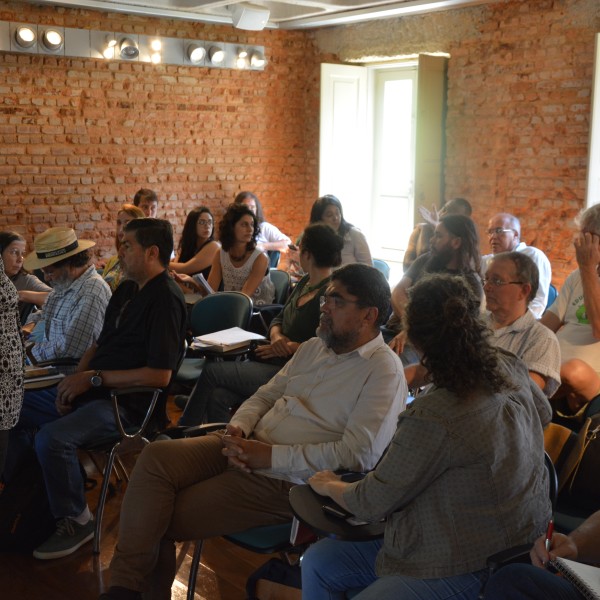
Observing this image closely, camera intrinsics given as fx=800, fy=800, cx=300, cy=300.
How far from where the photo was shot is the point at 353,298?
277cm

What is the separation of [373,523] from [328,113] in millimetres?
6687

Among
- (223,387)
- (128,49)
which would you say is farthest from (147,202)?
(223,387)

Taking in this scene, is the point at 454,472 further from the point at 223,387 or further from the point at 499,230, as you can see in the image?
the point at 499,230

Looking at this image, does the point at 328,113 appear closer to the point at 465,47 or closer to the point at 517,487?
the point at 465,47

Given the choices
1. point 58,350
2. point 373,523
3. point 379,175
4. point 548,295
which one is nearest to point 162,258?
point 58,350

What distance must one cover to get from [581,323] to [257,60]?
5752 mm

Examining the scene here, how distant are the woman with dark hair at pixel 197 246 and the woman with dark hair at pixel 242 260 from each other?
1.97 feet

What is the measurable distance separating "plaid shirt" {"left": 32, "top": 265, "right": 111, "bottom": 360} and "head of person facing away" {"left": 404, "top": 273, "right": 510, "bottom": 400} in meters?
2.22

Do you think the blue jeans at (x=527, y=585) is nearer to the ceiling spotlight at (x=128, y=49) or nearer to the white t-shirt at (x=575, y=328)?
the white t-shirt at (x=575, y=328)

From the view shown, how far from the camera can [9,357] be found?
9.52ft

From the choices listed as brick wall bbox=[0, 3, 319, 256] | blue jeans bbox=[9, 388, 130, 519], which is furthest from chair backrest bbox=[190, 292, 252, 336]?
brick wall bbox=[0, 3, 319, 256]

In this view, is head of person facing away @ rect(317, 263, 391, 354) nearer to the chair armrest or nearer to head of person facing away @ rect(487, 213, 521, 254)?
the chair armrest

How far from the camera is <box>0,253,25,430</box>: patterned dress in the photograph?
2865 mm

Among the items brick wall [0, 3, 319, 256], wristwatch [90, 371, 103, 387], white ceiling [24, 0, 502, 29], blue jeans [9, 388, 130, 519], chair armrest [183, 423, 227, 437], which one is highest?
white ceiling [24, 0, 502, 29]
